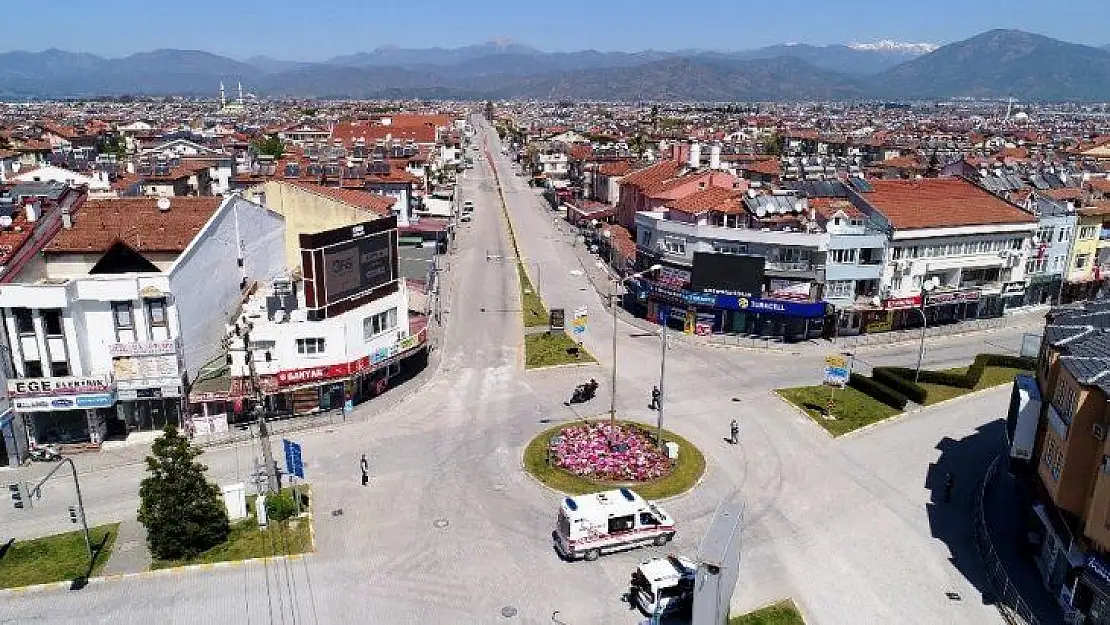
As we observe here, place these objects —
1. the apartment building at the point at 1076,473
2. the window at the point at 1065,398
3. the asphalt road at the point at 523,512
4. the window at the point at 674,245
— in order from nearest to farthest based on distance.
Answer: the apartment building at the point at 1076,473
the asphalt road at the point at 523,512
the window at the point at 1065,398
the window at the point at 674,245

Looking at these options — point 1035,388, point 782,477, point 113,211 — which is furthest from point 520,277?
point 1035,388

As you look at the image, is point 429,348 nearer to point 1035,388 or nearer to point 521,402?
point 521,402

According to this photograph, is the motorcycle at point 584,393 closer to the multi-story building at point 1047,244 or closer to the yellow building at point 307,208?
the yellow building at point 307,208

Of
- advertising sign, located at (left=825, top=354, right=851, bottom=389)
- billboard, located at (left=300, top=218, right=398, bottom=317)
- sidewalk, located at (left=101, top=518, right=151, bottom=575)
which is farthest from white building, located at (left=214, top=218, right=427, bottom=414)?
advertising sign, located at (left=825, top=354, right=851, bottom=389)

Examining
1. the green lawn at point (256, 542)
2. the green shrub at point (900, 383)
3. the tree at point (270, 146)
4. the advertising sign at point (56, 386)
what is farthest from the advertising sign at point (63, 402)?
the tree at point (270, 146)

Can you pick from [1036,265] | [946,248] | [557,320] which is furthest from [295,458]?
[1036,265]
